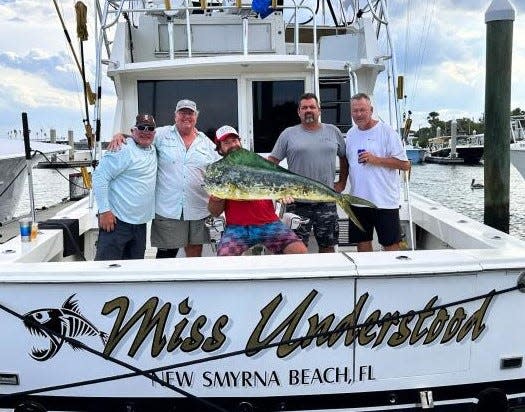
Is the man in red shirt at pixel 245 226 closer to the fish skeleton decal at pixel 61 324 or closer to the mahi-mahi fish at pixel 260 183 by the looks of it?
the mahi-mahi fish at pixel 260 183

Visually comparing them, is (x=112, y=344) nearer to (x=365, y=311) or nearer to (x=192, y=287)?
(x=192, y=287)

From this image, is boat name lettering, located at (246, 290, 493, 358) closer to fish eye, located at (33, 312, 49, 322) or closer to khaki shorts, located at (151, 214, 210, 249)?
fish eye, located at (33, 312, 49, 322)

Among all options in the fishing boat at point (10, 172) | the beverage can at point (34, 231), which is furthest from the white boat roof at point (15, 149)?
the beverage can at point (34, 231)

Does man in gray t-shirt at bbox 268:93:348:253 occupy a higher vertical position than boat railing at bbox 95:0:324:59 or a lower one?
lower

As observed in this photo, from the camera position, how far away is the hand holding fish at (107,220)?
3.64 m

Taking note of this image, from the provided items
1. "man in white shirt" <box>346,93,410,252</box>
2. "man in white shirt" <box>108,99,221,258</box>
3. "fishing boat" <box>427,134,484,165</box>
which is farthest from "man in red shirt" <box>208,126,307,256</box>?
"fishing boat" <box>427,134,484,165</box>

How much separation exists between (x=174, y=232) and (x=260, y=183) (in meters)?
1.03

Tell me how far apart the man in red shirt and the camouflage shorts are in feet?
1.61

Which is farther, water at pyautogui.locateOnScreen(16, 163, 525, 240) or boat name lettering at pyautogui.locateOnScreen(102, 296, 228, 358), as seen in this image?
water at pyautogui.locateOnScreen(16, 163, 525, 240)

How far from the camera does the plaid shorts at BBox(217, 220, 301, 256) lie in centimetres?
360

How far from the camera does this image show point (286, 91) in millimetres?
6055

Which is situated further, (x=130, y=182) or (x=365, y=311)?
(x=130, y=182)

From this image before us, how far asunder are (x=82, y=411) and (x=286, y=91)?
4.08 m

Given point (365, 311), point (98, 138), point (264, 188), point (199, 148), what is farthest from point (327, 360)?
point (98, 138)
